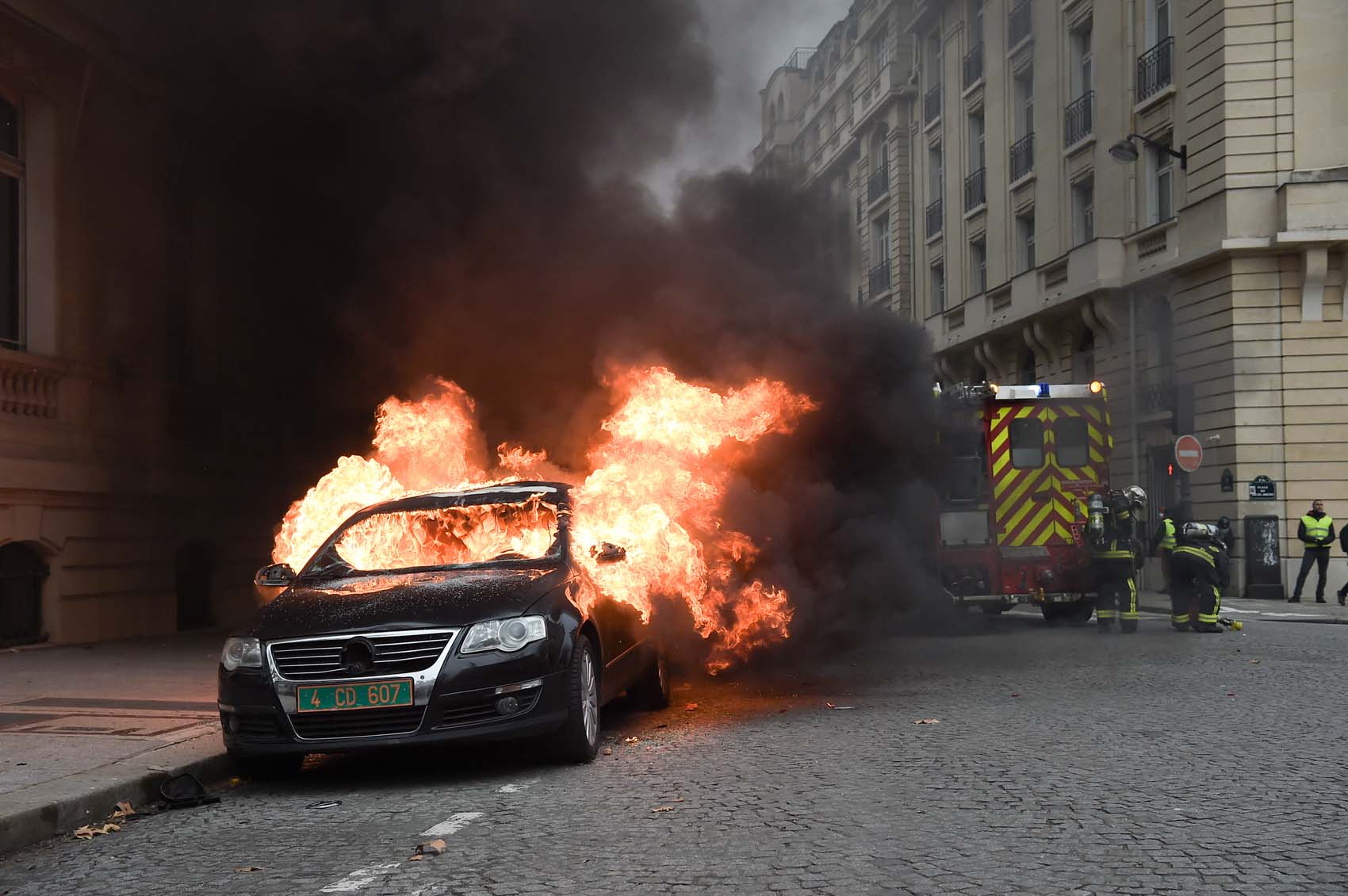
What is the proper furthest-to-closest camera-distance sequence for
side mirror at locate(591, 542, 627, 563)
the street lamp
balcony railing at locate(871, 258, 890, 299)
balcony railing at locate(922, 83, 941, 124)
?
balcony railing at locate(871, 258, 890, 299) < balcony railing at locate(922, 83, 941, 124) < the street lamp < side mirror at locate(591, 542, 627, 563)

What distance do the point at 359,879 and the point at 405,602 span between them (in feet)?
7.33

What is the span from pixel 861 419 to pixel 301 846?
8090 mm

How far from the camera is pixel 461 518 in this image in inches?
324

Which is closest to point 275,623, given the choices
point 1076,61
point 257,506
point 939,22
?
point 257,506

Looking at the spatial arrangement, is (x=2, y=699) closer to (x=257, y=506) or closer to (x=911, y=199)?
(x=257, y=506)

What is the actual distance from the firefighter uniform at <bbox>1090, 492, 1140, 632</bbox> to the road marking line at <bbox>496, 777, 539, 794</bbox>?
9.85 metres

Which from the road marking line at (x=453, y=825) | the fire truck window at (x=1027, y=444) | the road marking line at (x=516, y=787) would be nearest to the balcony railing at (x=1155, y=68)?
the fire truck window at (x=1027, y=444)

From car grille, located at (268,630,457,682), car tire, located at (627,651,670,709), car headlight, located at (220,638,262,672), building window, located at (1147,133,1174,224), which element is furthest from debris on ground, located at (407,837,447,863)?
building window, located at (1147,133,1174,224)

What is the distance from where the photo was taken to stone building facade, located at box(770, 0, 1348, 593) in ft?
72.5

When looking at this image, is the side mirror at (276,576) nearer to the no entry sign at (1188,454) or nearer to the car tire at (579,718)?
the car tire at (579,718)

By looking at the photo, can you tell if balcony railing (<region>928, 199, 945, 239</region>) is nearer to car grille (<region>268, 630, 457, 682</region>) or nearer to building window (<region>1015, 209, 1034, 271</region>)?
building window (<region>1015, 209, 1034, 271</region>)

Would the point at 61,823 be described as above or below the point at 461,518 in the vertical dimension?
below

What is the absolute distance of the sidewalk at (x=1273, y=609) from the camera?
1753cm

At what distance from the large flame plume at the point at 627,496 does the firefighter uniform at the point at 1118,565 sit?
472 cm
